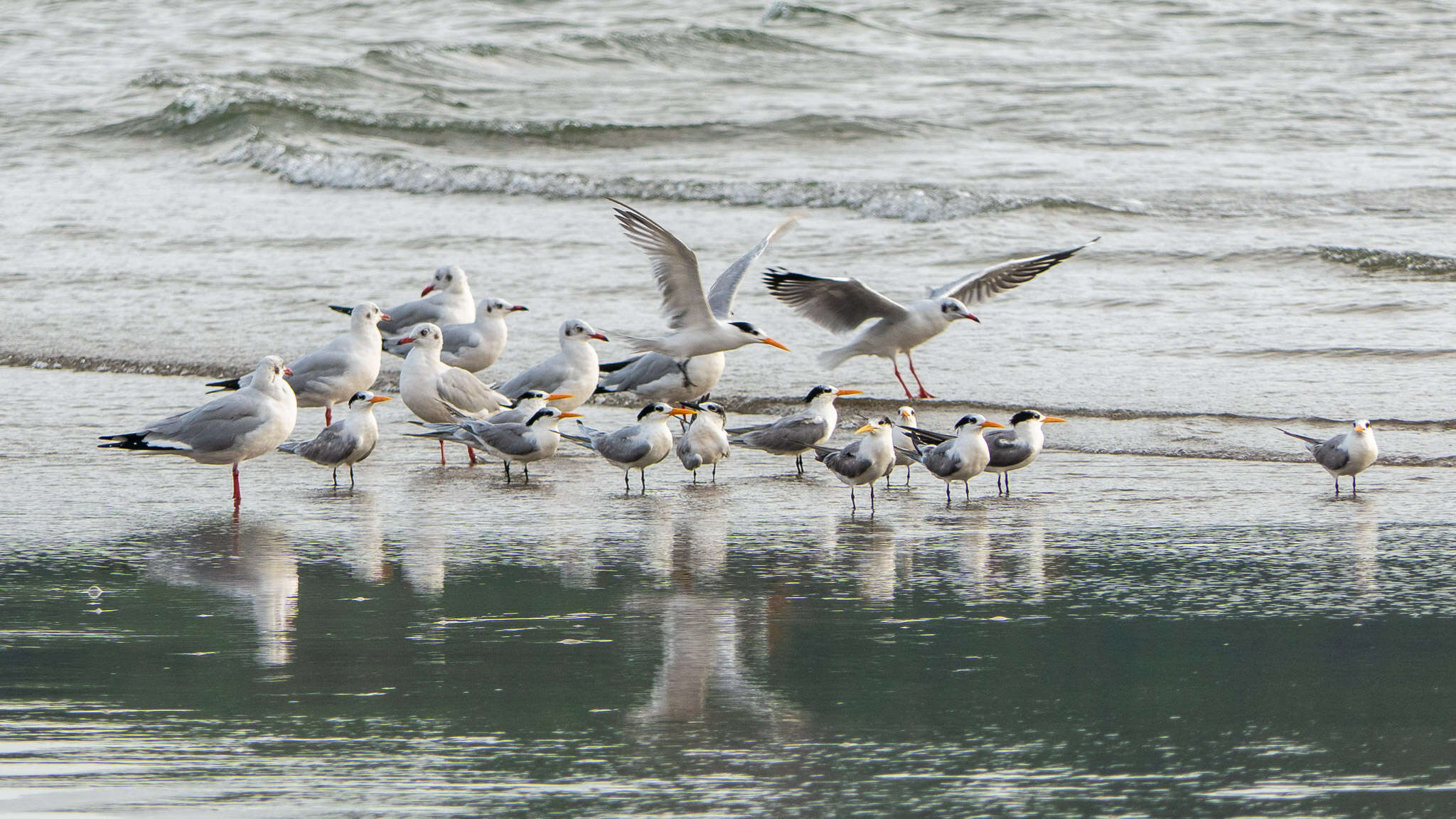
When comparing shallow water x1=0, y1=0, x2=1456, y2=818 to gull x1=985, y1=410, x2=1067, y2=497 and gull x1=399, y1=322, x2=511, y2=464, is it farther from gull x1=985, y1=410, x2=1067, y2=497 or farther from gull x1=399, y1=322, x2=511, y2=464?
gull x1=399, y1=322, x2=511, y2=464

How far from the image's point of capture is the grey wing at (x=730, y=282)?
10422mm

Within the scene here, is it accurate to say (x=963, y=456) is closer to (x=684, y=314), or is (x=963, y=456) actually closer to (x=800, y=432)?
(x=800, y=432)

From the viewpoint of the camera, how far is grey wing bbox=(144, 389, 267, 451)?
7.34 meters

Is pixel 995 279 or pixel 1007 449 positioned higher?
pixel 995 279

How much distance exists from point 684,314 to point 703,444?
2086 mm

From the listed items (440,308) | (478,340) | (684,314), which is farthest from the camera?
(440,308)

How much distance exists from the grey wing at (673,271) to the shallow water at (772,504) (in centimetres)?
60

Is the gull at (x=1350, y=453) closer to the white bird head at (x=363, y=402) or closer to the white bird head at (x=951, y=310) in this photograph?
the white bird head at (x=951, y=310)

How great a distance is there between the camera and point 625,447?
7664mm

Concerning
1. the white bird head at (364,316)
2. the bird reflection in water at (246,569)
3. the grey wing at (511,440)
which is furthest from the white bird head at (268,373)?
the white bird head at (364,316)

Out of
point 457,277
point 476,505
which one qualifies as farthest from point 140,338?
point 476,505

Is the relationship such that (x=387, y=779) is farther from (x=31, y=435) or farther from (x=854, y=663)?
(x=31, y=435)

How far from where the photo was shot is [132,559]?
20.1ft

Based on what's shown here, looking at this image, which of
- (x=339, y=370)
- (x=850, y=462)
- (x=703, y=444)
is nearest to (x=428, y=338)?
(x=339, y=370)
